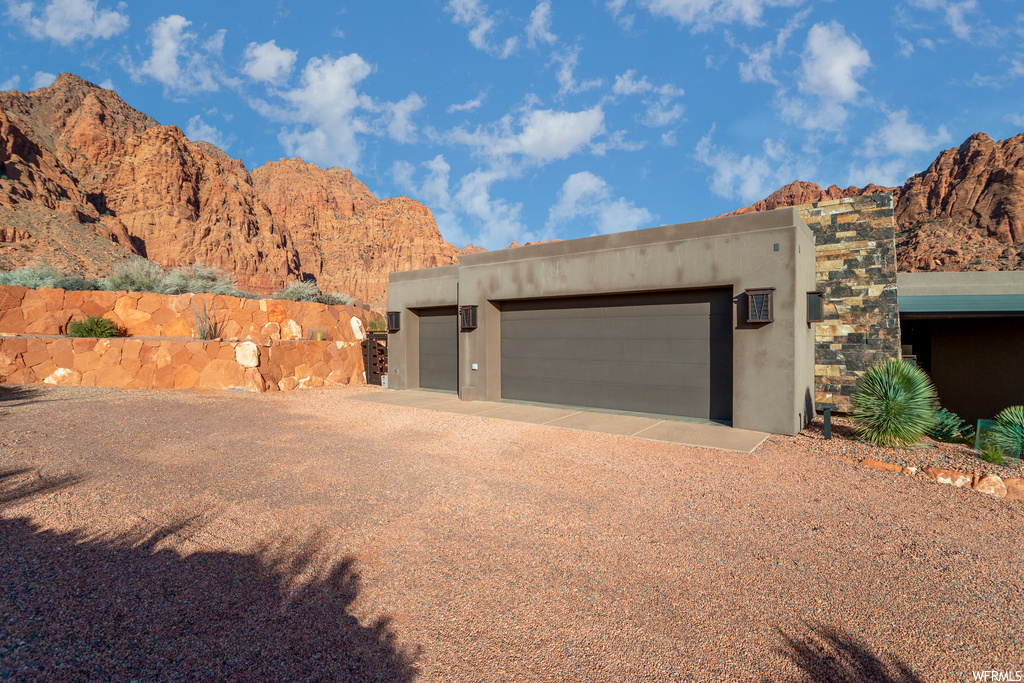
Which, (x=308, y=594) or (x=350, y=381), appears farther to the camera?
(x=350, y=381)

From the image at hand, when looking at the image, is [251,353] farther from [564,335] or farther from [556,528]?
[556,528]

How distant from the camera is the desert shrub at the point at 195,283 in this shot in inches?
544

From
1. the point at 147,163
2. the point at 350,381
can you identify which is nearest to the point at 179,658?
the point at 350,381

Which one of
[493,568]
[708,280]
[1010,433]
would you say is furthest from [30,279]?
[1010,433]

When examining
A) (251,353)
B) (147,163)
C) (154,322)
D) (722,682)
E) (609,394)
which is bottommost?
(722,682)

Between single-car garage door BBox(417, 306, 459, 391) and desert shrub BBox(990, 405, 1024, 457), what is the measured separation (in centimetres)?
940

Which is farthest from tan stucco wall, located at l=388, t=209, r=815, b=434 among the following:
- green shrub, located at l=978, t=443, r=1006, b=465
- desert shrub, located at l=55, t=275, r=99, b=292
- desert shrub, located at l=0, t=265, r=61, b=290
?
desert shrub, located at l=0, t=265, r=61, b=290

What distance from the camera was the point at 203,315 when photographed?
1242cm

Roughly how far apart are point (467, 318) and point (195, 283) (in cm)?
1004

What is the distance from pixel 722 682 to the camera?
2023 millimetres

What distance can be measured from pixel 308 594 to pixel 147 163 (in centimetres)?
5492

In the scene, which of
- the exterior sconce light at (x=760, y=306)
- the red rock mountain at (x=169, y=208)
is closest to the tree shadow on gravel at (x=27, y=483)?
the exterior sconce light at (x=760, y=306)

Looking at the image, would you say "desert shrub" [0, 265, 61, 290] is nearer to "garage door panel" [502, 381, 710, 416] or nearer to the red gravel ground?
the red gravel ground

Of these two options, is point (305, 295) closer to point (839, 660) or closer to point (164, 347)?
point (164, 347)
